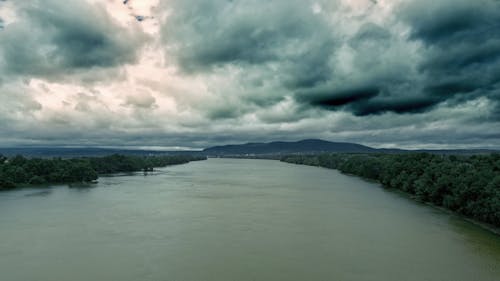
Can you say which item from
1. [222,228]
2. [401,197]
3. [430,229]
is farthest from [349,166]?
[222,228]

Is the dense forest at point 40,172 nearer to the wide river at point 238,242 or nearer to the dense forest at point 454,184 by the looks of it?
the wide river at point 238,242

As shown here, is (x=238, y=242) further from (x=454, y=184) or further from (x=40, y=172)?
(x=40, y=172)

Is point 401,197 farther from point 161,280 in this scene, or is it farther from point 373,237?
point 161,280

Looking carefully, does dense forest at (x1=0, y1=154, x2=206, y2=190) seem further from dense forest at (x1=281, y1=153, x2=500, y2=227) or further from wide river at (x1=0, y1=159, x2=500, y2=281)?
dense forest at (x1=281, y1=153, x2=500, y2=227)

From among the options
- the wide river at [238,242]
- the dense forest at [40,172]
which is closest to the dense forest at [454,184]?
the wide river at [238,242]

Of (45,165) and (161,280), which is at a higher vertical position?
(45,165)

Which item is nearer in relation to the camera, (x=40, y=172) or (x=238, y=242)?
(x=238, y=242)

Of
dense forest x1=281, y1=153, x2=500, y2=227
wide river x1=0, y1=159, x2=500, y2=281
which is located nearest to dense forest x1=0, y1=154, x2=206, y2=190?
wide river x1=0, y1=159, x2=500, y2=281

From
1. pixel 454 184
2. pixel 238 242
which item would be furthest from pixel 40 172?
pixel 454 184
